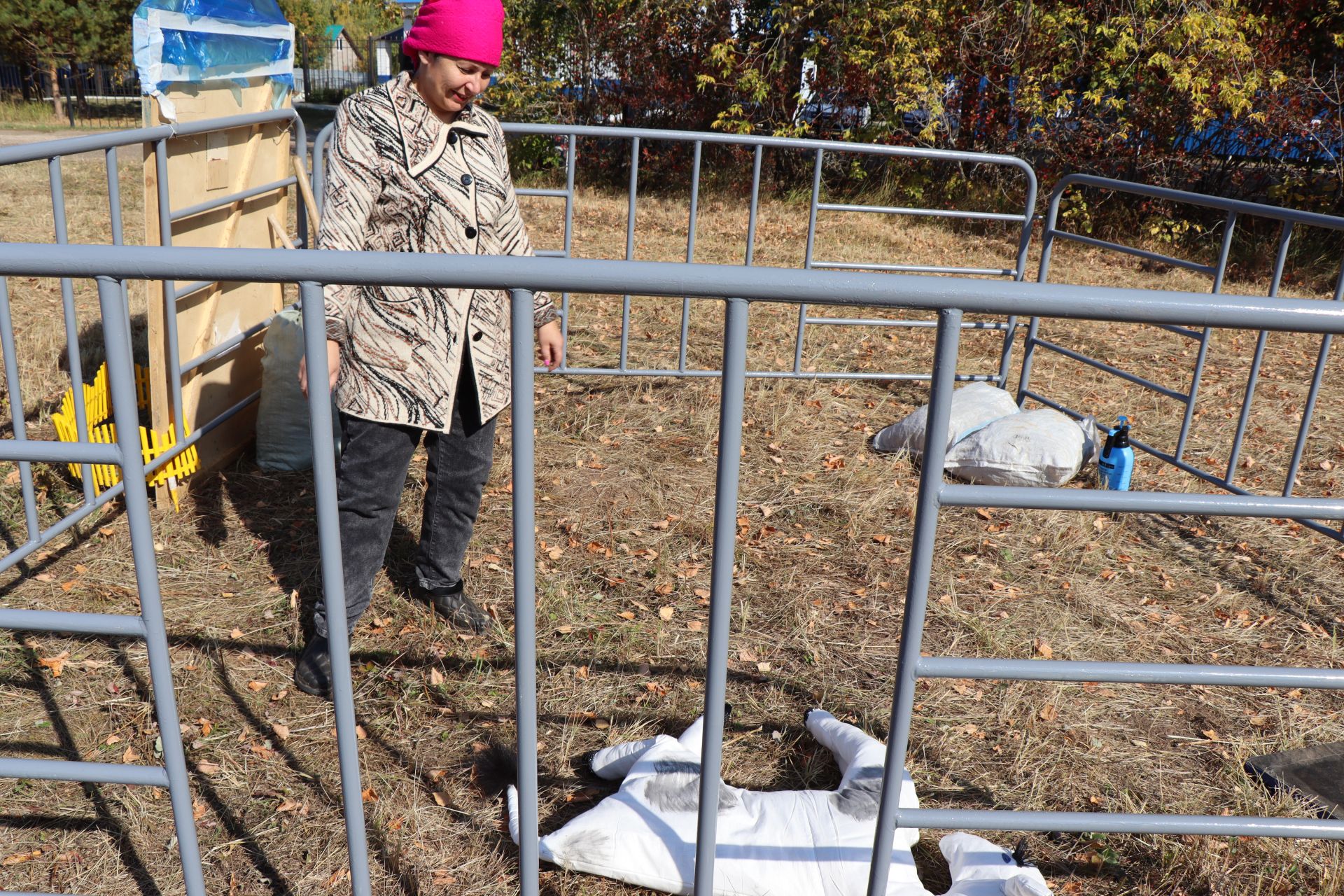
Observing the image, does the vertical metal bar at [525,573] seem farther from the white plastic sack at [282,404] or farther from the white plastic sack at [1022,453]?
the white plastic sack at [1022,453]

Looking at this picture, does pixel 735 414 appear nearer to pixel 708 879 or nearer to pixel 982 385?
pixel 708 879

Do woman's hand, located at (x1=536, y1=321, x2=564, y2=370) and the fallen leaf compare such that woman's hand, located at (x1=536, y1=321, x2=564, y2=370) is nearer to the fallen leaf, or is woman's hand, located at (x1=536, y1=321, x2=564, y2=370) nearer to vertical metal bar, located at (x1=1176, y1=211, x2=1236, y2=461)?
the fallen leaf

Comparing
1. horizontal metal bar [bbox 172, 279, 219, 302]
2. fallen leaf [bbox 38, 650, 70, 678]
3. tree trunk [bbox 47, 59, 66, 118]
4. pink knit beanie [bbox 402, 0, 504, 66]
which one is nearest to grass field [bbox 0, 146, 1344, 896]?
fallen leaf [bbox 38, 650, 70, 678]

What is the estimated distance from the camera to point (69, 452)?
1436 millimetres

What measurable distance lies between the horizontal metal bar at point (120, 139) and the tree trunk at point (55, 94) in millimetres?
21337

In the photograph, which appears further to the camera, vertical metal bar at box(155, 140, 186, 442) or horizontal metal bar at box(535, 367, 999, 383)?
horizontal metal bar at box(535, 367, 999, 383)

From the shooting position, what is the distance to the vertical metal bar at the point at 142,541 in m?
1.42

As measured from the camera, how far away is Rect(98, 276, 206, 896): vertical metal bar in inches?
55.8

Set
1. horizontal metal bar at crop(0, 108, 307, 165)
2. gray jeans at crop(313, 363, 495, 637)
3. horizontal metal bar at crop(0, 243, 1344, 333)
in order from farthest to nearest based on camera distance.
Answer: horizontal metal bar at crop(0, 108, 307, 165)
gray jeans at crop(313, 363, 495, 637)
horizontal metal bar at crop(0, 243, 1344, 333)

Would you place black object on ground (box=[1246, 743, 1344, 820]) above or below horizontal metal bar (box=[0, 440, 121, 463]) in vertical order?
below

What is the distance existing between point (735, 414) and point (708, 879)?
79 cm

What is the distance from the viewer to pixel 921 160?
1281 centimetres

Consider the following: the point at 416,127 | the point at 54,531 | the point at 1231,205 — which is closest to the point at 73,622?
the point at 416,127

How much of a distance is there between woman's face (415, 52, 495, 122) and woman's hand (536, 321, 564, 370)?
0.61 m
